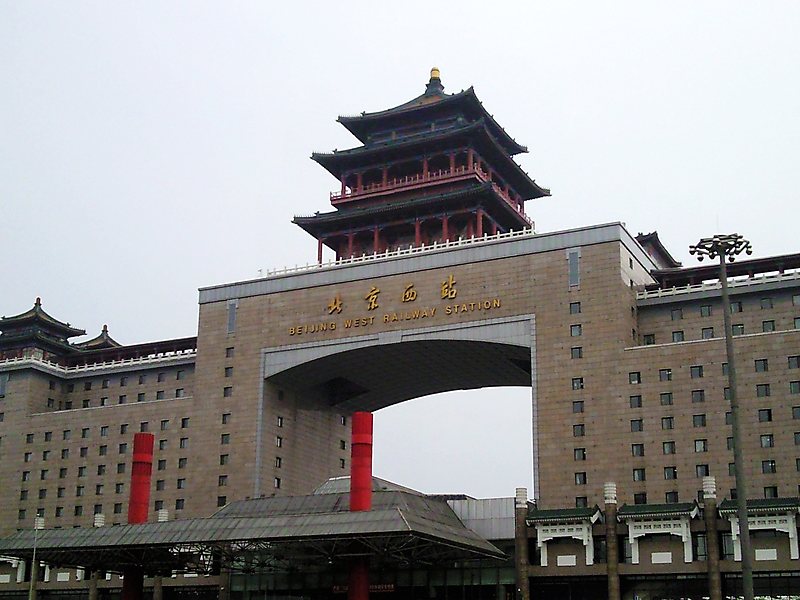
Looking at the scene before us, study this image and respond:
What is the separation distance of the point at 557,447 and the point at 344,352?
18.6m

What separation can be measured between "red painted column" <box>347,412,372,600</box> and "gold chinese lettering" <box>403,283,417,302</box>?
60.4 feet

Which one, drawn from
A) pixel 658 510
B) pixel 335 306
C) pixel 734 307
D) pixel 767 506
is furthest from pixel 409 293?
pixel 767 506

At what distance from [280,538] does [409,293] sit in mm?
25563

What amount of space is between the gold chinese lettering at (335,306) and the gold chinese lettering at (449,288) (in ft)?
28.0

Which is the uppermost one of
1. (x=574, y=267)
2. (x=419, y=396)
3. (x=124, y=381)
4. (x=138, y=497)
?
(x=574, y=267)

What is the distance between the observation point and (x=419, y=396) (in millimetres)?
92062

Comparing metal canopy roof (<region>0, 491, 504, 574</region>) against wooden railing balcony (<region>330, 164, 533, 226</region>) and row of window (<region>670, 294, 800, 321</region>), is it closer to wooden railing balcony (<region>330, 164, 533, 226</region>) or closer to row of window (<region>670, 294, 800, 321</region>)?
row of window (<region>670, 294, 800, 321</region>)

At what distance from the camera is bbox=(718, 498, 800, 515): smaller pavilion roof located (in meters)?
58.1

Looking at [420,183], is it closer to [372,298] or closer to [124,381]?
[372,298]

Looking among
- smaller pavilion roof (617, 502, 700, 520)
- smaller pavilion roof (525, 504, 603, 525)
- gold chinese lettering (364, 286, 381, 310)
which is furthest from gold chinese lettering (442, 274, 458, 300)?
smaller pavilion roof (617, 502, 700, 520)

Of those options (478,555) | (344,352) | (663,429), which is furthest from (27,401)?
(663,429)

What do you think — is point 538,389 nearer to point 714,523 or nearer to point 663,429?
point 663,429

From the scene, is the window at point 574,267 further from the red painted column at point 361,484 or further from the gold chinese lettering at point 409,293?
the red painted column at point 361,484

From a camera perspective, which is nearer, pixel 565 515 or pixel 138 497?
pixel 565 515
